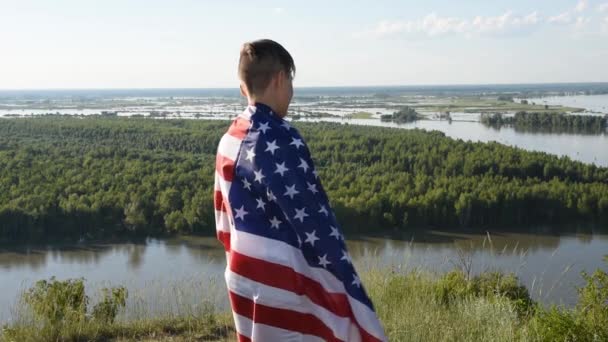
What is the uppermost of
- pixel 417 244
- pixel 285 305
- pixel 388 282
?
pixel 285 305

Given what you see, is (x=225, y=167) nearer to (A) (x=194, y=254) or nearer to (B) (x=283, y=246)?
(B) (x=283, y=246)

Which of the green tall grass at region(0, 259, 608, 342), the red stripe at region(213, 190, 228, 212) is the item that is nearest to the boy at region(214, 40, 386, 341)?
the red stripe at region(213, 190, 228, 212)

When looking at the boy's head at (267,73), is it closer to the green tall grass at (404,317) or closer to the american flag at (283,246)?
the american flag at (283,246)

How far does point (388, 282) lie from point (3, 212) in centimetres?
1742

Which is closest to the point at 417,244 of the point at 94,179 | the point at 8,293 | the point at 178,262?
the point at 178,262

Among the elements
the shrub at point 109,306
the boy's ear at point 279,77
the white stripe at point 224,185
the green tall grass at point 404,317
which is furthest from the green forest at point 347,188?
the boy's ear at point 279,77

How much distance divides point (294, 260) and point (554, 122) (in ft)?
183

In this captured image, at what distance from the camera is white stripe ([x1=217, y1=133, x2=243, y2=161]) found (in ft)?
7.04

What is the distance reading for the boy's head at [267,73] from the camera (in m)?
2.11

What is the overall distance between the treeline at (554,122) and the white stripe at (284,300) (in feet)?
169

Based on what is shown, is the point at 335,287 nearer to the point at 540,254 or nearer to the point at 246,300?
the point at 246,300

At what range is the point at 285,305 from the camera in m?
2.13

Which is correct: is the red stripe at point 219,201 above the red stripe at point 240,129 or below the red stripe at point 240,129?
below

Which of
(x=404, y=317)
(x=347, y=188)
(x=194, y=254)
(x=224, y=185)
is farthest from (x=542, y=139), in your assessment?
(x=224, y=185)
